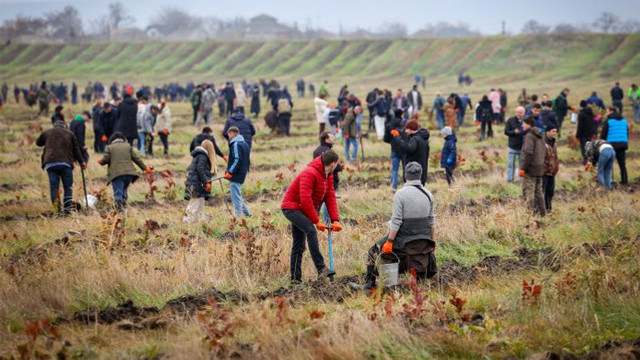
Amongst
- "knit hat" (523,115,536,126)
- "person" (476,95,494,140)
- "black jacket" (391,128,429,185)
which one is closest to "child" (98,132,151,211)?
"black jacket" (391,128,429,185)

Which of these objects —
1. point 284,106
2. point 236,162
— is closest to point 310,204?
point 236,162

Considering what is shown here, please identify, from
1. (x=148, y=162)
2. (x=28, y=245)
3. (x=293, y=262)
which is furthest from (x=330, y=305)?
(x=148, y=162)

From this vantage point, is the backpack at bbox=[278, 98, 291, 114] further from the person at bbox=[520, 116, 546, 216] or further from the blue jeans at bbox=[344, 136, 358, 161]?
the person at bbox=[520, 116, 546, 216]

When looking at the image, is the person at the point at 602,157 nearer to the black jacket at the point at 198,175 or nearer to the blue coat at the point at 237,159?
the blue coat at the point at 237,159

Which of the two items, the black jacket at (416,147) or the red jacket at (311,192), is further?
the black jacket at (416,147)

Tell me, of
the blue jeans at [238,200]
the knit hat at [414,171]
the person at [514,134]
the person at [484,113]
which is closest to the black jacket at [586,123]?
the person at [514,134]

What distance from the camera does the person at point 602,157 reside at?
16.1 m

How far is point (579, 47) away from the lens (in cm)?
7838

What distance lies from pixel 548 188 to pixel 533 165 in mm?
964

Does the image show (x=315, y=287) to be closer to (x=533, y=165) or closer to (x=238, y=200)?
(x=238, y=200)

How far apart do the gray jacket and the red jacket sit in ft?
3.05

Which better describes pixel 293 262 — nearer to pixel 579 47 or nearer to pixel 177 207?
pixel 177 207

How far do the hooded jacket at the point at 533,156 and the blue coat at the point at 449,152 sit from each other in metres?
2.57

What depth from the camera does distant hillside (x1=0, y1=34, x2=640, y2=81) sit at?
72.9 meters
